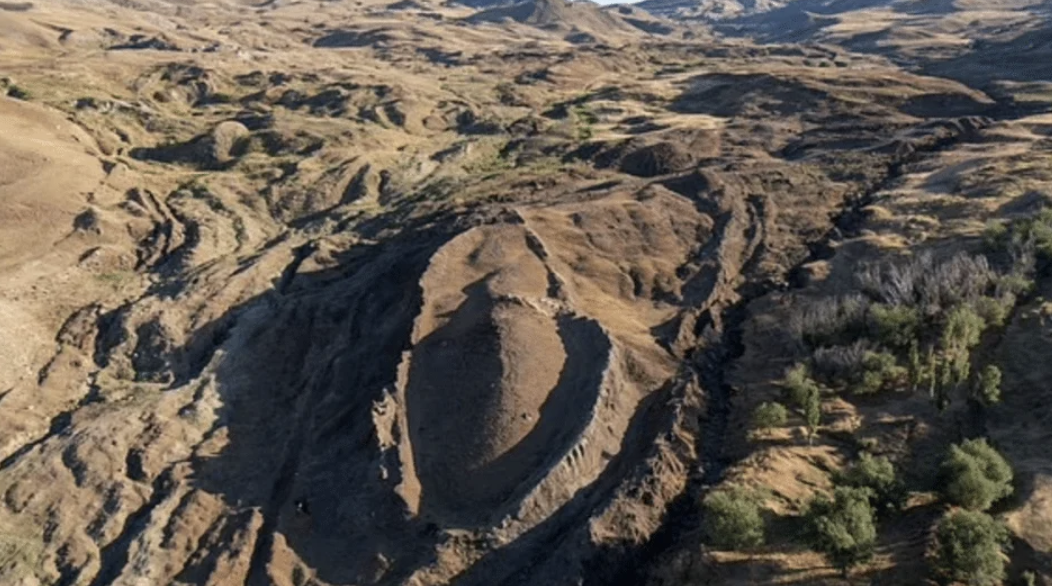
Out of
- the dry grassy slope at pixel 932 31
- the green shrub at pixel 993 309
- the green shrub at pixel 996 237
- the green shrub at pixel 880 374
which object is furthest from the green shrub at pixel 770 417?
the dry grassy slope at pixel 932 31

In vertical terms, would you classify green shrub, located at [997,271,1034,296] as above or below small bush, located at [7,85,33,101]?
above

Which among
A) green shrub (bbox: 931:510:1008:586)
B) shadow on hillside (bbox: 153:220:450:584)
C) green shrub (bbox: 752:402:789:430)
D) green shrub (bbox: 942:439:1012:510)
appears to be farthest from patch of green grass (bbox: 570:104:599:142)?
green shrub (bbox: 931:510:1008:586)

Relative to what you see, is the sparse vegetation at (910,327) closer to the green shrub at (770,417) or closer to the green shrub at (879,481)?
the green shrub at (770,417)

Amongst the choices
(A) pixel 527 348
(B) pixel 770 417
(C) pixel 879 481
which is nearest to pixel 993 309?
(B) pixel 770 417

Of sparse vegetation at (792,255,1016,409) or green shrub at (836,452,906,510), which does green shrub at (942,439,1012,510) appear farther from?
sparse vegetation at (792,255,1016,409)

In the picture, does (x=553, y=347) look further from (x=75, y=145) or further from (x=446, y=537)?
(x=75, y=145)
